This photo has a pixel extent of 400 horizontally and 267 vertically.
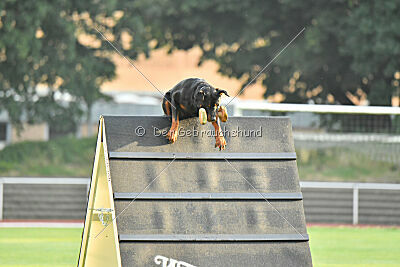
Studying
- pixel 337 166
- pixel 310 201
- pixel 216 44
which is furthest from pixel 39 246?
pixel 216 44

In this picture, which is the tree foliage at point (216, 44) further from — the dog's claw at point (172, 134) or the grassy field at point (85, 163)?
the dog's claw at point (172, 134)

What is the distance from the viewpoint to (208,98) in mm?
4797

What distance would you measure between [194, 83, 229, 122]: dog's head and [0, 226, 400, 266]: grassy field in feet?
11.8

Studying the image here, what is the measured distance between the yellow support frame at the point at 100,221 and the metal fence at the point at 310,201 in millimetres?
9722

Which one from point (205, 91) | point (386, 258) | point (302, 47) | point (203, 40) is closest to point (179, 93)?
point (205, 91)

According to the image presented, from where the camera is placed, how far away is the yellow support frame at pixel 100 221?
15.5 feet

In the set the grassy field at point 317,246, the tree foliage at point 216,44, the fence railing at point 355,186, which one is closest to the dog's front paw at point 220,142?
the grassy field at point 317,246

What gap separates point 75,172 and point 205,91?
1660cm

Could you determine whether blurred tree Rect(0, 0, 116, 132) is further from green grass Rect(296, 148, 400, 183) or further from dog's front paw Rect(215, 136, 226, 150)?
dog's front paw Rect(215, 136, 226, 150)

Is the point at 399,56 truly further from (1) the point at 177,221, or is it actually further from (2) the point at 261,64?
(1) the point at 177,221

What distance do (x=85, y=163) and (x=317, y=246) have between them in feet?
40.9

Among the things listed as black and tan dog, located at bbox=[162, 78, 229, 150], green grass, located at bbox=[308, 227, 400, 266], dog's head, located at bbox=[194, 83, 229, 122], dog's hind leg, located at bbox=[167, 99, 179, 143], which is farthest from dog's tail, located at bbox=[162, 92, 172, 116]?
green grass, located at bbox=[308, 227, 400, 266]

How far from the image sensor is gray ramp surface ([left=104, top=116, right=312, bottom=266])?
484cm

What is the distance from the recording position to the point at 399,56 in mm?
20484
